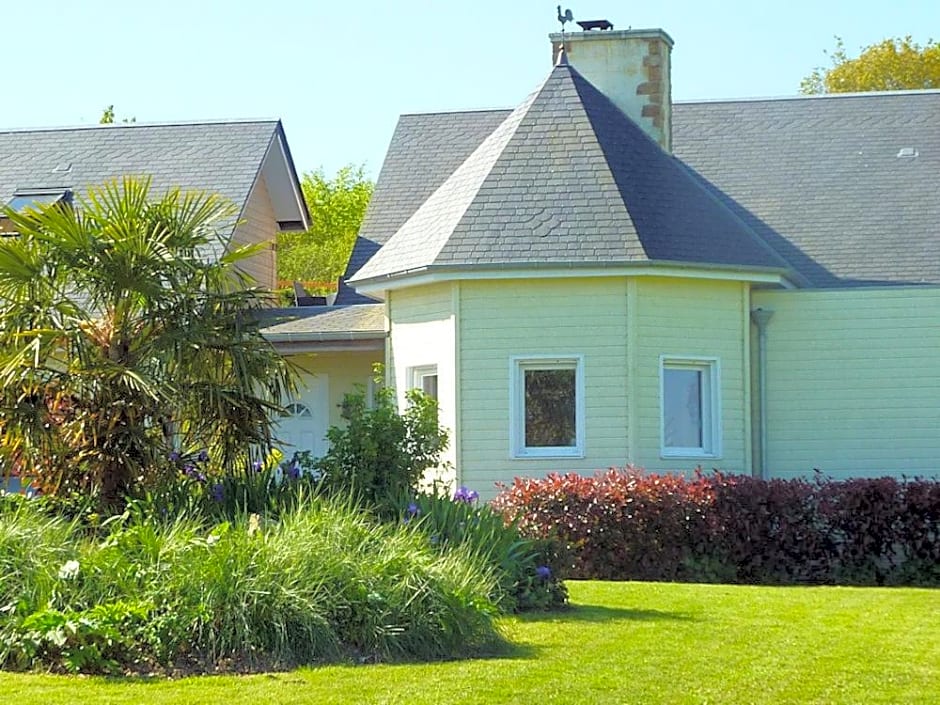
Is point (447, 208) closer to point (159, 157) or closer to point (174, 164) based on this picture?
point (174, 164)

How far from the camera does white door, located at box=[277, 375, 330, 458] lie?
21938 millimetres

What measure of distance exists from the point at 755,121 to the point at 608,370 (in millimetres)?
9356

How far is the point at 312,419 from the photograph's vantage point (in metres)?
22.0

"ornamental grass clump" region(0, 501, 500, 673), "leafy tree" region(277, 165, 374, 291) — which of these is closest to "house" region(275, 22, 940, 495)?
"ornamental grass clump" region(0, 501, 500, 673)

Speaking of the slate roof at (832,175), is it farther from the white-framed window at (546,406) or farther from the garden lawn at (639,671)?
the garden lawn at (639,671)

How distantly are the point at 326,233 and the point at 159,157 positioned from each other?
38.2 meters

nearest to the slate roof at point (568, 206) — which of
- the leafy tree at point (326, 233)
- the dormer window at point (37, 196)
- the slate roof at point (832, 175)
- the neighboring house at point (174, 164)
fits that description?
the slate roof at point (832, 175)

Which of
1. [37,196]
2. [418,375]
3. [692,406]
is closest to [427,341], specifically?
[418,375]

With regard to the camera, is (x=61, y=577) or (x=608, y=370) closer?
(x=61, y=577)

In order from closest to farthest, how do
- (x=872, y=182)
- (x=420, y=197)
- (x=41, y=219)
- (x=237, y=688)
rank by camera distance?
(x=237, y=688), (x=41, y=219), (x=872, y=182), (x=420, y=197)

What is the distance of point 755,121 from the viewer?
Answer: 2562 cm

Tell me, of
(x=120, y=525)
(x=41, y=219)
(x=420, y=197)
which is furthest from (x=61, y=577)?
(x=420, y=197)

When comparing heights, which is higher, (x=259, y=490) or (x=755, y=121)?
(x=755, y=121)

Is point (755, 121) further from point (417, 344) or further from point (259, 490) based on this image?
point (259, 490)
